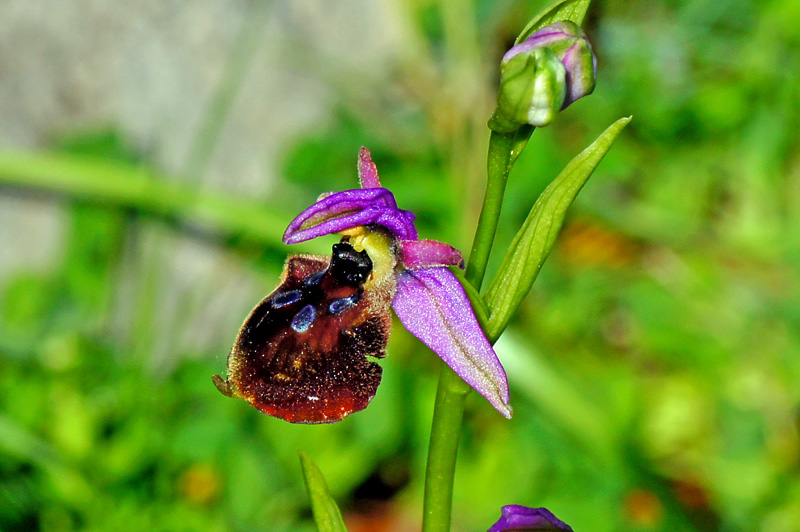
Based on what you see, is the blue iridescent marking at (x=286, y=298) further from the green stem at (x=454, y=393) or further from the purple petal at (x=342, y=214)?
the green stem at (x=454, y=393)

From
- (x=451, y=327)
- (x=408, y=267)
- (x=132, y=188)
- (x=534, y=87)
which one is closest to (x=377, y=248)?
(x=408, y=267)

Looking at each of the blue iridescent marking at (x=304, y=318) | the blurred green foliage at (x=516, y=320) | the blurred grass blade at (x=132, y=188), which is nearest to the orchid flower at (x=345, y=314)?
the blue iridescent marking at (x=304, y=318)

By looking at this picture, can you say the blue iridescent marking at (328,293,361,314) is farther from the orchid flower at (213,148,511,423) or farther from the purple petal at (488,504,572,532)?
the purple petal at (488,504,572,532)

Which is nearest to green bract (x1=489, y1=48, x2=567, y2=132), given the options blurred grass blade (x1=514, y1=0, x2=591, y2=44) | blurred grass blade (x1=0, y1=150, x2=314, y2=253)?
blurred grass blade (x1=514, y1=0, x2=591, y2=44)

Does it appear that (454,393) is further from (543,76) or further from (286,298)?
(543,76)

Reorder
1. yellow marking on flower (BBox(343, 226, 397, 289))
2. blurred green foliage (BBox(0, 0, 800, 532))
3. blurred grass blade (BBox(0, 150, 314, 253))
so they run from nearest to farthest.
A: 1. yellow marking on flower (BBox(343, 226, 397, 289))
2. blurred green foliage (BBox(0, 0, 800, 532))
3. blurred grass blade (BBox(0, 150, 314, 253))

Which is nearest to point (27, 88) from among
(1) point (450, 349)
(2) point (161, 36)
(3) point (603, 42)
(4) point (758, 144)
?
(2) point (161, 36)
